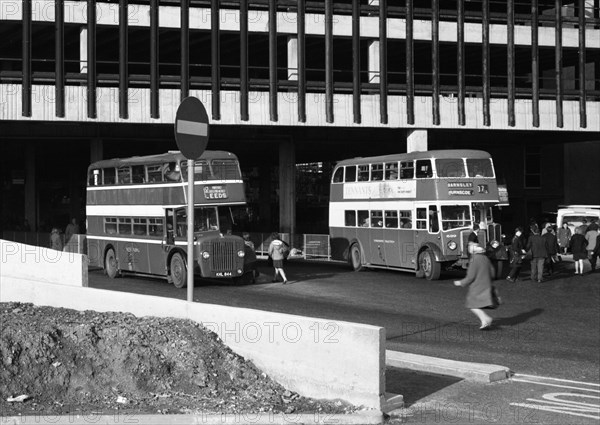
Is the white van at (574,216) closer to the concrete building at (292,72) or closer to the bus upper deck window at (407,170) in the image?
the concrete building at (292,72)

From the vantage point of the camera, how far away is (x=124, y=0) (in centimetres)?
3700

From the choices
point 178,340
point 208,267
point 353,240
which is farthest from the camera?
point 353,240

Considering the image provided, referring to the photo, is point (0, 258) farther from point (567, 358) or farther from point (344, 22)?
point (344, 22)

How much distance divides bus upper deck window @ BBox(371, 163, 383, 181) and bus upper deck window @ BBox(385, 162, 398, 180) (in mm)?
433

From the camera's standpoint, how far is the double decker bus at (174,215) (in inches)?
1008

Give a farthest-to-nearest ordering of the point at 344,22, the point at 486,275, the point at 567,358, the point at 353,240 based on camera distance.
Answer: the point at 344,22 → the point at 353,240 → the point at 486,275 → the point at 567,358

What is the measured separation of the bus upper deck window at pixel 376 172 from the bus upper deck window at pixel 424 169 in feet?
7.61

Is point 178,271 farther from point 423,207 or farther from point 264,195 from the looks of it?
point 264,195

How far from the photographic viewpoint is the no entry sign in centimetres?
1021

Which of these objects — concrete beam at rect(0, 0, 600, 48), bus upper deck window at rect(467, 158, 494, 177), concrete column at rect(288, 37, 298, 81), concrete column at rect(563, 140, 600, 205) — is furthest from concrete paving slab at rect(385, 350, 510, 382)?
concrete column at rect(563, 140, 600, 205)

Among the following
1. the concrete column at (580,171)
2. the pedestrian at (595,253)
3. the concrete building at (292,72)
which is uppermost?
the concrete building at (292,72)

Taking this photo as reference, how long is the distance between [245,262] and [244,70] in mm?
14551

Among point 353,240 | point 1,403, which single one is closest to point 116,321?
point 1,403

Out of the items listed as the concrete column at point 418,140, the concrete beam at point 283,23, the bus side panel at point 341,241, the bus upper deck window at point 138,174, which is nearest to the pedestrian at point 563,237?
the concrete column at point 418,140
